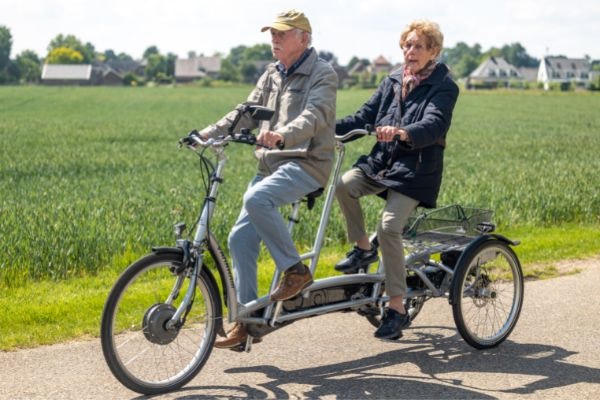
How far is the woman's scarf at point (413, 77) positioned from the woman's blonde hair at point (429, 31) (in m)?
0.11

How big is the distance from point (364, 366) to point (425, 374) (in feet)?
1.18

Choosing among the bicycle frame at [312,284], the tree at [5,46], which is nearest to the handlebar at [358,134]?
the bicycle frame at [312,284]

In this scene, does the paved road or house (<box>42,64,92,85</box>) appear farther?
house (<box>42,64,92,85</box>)

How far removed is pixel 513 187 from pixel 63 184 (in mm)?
7383

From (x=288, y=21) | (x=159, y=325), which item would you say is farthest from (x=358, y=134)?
(x=159, y=325)

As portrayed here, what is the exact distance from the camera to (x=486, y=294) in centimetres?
601

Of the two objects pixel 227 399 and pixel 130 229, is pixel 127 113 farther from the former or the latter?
pixel 227 399

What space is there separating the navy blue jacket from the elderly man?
520mm

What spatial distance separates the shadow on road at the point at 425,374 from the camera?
487 centimetres

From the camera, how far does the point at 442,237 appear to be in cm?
602

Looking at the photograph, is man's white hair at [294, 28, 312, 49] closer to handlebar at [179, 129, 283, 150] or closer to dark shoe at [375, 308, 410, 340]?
handlebar at [179, 129, 283, 150]

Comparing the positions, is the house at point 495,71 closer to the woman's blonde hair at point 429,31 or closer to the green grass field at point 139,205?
the green grass field at point 139,205

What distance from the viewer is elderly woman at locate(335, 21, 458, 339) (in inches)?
217

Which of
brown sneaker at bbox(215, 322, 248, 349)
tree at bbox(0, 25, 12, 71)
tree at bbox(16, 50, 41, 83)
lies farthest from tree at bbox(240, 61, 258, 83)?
brown sneaker at bbox(215, 322, 248, 349)
